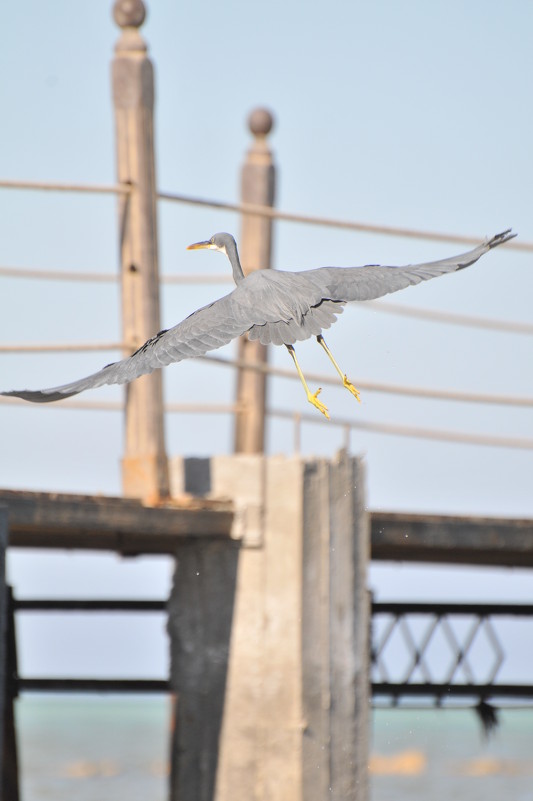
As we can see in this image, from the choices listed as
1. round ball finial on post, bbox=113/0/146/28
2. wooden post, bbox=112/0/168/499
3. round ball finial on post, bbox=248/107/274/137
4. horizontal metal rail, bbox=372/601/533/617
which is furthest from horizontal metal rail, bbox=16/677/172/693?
round ball finial on post, bbox=113/0/146/28

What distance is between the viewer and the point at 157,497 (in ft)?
36.1

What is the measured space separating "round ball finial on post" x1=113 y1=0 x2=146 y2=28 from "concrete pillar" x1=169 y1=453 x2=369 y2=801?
10.0 ft

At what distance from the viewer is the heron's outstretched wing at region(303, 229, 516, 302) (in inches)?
248

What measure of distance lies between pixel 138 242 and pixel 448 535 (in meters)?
3.22

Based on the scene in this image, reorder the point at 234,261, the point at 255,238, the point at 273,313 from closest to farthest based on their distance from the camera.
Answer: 1. the point at 273,313
2. the point at 234,261
3. the point at 255,238

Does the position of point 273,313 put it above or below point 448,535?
above

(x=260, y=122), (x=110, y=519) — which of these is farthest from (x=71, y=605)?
(x=260, y=122)

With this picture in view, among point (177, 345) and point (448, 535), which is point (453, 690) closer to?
point (448, 535)

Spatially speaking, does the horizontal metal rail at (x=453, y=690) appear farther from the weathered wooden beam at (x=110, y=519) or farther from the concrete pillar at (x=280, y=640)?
the weathered wooden beam at (x=110, y=519)

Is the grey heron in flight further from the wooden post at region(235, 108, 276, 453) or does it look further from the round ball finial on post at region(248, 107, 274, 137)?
the round ball finial on post at region(248, 107, 274, 137)

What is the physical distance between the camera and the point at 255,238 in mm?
13461

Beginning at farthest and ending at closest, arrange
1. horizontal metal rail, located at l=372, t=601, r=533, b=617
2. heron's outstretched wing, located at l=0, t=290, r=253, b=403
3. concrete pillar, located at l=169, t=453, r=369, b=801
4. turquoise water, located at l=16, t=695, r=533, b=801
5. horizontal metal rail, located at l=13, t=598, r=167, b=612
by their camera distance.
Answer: turquoise water, located at l=16, t=695, r=533, b=801 → horizontal metal rail, located at l=372, t=601, r=533, b=617 → horizontal metal rail, located at l=13, t=598, r=167, b=612 → concrete pillar, located at l=169, t=453, r=369, b=801 → heron's outstretched wing, located at l=0, t=290, r=253, b=403

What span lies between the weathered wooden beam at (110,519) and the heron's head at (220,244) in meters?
3.38

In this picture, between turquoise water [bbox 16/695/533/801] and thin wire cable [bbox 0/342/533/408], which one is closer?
thin wire cable [bbox 0/342/533/408]
